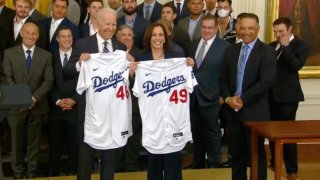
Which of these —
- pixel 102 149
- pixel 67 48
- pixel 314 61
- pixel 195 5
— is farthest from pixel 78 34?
pixel 314 61

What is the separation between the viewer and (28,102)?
2531 millimetres

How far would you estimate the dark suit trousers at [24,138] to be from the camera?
5453 millimetres

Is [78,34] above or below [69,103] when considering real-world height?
above

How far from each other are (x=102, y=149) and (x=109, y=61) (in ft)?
2.37

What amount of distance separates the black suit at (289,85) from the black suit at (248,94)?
0.55 metres

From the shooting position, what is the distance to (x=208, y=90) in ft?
18.4

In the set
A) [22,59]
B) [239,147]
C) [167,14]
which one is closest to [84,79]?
[22,59]

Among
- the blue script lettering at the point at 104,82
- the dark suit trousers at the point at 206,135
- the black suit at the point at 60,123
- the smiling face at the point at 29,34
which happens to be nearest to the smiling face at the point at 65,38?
the black suit at the point at 60,123

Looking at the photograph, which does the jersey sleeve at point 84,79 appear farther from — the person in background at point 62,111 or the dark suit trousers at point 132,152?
the dark suit trousers at point 132,152

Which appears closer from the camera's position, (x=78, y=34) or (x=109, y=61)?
(x=109, y=61)

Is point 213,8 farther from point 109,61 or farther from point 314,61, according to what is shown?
point 109,61

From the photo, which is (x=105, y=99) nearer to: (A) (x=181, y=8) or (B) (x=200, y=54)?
(B) (x=200, y=54)

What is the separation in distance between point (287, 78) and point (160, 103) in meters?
1.46

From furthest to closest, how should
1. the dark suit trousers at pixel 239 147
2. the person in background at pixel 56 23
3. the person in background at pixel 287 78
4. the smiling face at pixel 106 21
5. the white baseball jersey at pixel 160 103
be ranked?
1. the person in background at pixel 56 23
2. the person in background at pixel 287 78
3. the dark suit trousers at pixel 239 147
4. the white baseball jersey at pixel 160 103
5. the smiling face at pixel 106 21
